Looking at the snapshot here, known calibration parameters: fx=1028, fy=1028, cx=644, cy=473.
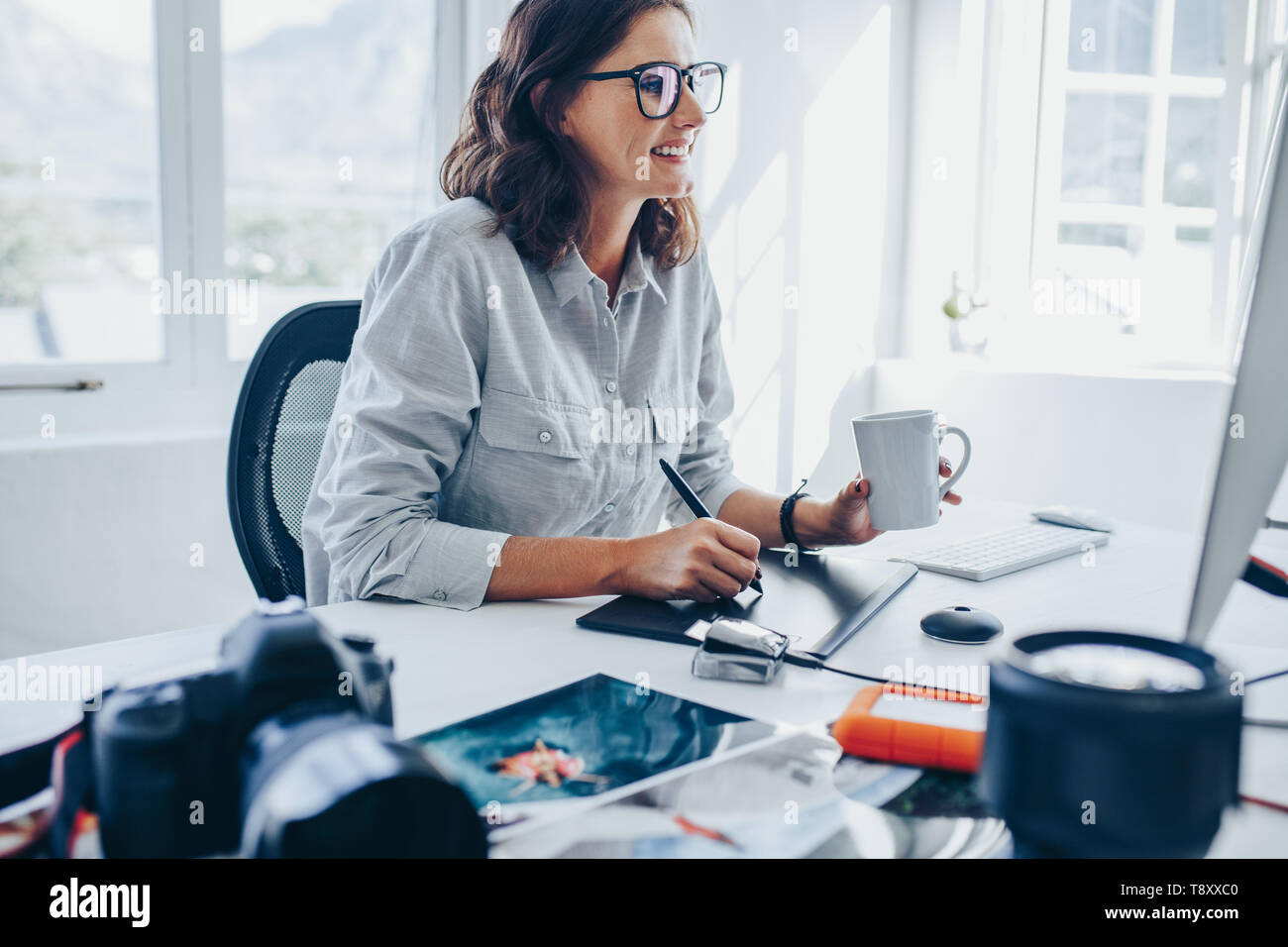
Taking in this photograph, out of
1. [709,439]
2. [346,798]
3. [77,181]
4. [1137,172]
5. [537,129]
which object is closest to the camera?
[346,798]

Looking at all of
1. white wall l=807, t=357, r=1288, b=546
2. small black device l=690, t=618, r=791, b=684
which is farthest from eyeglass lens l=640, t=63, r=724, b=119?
white wall l=807, t=357, r=1288, b=546

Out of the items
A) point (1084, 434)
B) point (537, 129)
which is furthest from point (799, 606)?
point (1084, 434)

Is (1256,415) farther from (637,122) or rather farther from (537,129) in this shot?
(537,129)

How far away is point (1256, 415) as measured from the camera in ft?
1.75

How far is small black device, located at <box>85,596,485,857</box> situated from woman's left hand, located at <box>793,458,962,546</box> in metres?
0.81

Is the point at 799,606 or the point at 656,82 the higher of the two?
the point at 656,82

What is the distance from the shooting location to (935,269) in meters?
3.39

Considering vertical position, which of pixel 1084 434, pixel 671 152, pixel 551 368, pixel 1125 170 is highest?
pixel 1125 170

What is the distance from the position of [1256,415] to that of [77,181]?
7.24 ft

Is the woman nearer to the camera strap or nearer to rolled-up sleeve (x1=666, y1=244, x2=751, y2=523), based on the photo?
rolled-up sleeve (x1=666, y1=244, x2=751, y2=523)

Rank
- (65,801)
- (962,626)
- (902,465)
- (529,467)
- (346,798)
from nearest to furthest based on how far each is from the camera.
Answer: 1. (346,798)
2. (65,801)
3. (962,626)
4. (902,465)
5. (529,467)

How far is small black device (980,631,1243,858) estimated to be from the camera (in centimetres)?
47
